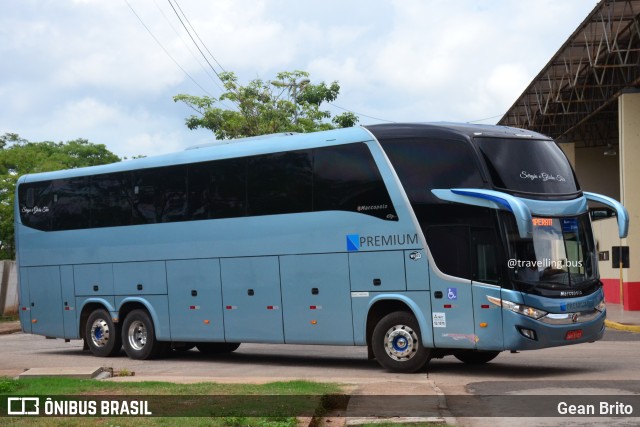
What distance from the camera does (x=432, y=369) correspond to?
59.3ft

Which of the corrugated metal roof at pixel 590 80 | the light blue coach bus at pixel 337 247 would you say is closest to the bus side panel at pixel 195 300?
the light blue coach bus at pixel 337 247

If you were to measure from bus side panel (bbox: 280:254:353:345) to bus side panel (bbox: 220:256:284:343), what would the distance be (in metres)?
0.25

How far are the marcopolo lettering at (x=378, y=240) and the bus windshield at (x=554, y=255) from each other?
175 cm

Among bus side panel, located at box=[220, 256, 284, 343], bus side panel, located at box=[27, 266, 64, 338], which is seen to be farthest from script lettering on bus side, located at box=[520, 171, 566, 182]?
bus side panel, located at box=[27, 266, 64, 338]

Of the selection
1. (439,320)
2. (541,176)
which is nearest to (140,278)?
(439,320)

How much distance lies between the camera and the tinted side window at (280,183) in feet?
61.6

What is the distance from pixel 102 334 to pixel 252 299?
15.1 ft

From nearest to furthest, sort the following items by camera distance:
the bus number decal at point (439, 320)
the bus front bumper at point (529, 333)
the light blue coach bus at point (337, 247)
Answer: the bus front bumper at point (529, 333) < the light blue coach bus at point (337, 247) < the bus number decal at point (439, 320)

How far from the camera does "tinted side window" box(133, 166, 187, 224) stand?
829 inches

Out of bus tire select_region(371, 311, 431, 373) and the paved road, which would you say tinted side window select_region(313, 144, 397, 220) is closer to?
bus tire select_region(371, 311, 431, 373)

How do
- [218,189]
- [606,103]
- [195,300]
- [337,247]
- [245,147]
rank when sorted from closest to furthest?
[337,247] → [245,147] → [218,189] → [195,300] → [606,103]

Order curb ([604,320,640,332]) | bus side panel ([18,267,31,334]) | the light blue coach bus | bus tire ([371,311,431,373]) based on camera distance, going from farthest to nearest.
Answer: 1. curb ([604,320,640,332])
2. bus side panel ([18,267,31,334])
3. bus tire ([371,311,431,373])
4. the light blue coach bus

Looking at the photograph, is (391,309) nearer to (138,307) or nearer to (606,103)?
(138,307)

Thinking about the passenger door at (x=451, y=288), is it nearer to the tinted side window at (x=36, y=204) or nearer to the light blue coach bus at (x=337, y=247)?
the light blue coach bus at (x=337, y=247)
